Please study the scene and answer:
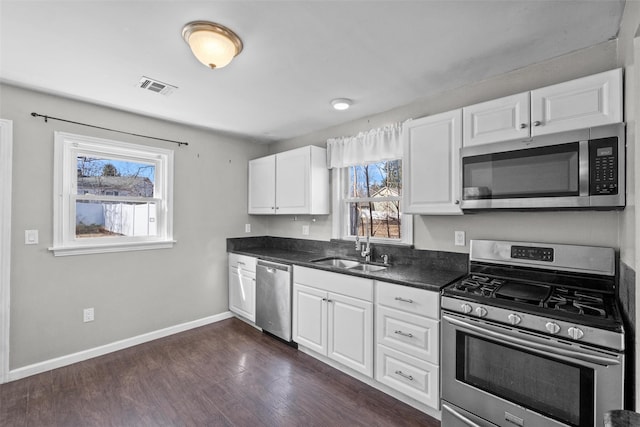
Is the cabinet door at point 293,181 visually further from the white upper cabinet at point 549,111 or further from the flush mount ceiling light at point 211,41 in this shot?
the white upper cabinet at point 549,111

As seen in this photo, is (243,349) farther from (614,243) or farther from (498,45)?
(498,45)

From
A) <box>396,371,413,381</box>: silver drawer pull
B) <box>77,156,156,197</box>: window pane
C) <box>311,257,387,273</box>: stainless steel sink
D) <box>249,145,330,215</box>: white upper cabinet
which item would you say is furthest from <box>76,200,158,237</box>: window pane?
<box>396,371,413,381</box>: silver drawer pull

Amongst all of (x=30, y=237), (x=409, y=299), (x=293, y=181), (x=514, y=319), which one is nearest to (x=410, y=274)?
(x=409, y=299)

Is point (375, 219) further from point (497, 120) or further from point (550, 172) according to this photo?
point (550, 172)

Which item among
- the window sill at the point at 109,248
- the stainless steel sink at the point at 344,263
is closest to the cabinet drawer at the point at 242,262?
the window sill at the point at 109,248

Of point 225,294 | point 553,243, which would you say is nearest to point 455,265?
point 553,243

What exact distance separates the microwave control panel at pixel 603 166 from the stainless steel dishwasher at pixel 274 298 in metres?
2.39

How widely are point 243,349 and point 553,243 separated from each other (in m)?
2.80

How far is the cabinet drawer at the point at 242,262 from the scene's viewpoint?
11.4 ft

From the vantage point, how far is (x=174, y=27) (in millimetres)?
1670

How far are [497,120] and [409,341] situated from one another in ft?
5.30

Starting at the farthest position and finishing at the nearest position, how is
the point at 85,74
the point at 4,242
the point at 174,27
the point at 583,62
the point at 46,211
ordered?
the point at 46,211 < the point at 4,242 < the point at 85,74 < the point at 583,62 < the point at 174,27

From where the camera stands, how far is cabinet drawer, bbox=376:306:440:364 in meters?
1.95

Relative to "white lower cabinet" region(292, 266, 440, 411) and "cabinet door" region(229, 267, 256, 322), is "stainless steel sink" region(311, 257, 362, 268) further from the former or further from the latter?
"cabinet door" region(229, 267, 256, 322)
